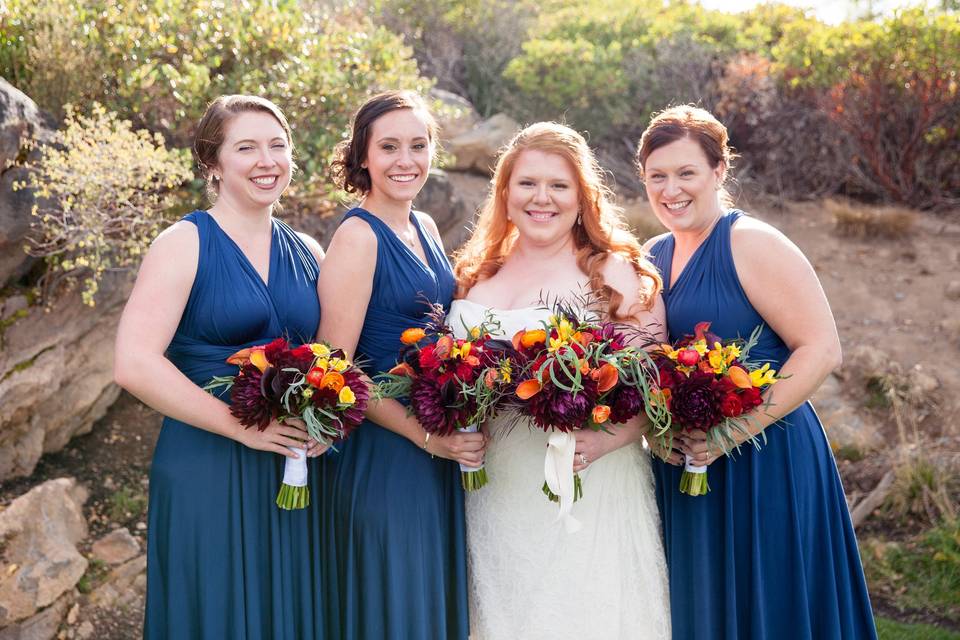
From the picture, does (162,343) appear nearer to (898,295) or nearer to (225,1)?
(225,1)

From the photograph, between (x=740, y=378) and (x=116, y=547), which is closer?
(x=740, y=378)

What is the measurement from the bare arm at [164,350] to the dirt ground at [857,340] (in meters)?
2.60

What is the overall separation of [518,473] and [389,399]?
1.99 ft

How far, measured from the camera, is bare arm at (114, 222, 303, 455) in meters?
3.48

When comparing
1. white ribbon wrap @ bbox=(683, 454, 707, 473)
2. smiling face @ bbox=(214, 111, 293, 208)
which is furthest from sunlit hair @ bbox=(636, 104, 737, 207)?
smiling face @ bbox=(214, 111, 293, 208)

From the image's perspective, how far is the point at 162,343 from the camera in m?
3.54

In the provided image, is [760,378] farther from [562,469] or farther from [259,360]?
[259,360]

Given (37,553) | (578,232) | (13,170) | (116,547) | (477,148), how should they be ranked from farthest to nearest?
(477,148) < (116,547) < (13,170) < (37,553) < (578,232)

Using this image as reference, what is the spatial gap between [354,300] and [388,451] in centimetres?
64

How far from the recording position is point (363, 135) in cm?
401

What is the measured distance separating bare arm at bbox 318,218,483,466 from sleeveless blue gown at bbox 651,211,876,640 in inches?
44.8

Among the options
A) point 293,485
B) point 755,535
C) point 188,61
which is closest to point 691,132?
point 755,535

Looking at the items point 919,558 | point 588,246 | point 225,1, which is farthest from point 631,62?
point 588,246

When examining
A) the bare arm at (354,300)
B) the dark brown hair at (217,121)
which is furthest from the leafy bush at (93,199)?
the bare arm at (354,300)
